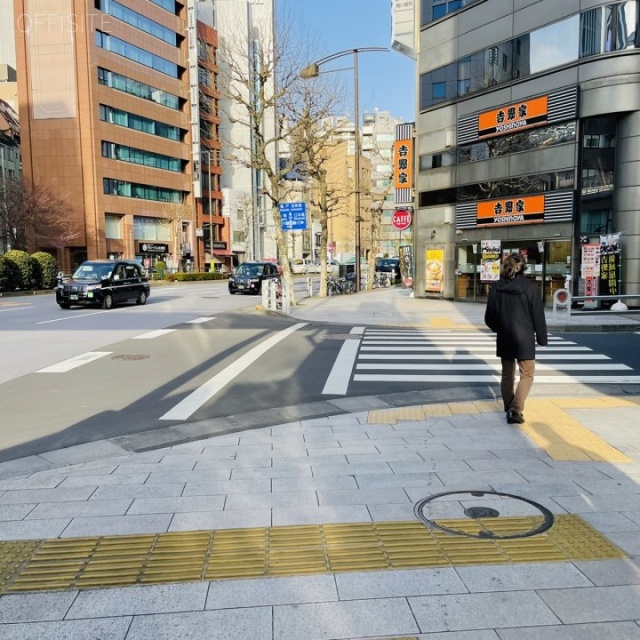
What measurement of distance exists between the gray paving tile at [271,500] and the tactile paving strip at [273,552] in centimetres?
41

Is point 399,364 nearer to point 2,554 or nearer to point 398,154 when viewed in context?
point 2,554

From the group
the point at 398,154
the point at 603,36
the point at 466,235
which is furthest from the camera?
the point at 398,154

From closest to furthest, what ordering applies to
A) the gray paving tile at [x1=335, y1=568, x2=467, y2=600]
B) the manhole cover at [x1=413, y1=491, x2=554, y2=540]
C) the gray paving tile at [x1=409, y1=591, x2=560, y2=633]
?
1. the gray paving tile at [x1=409, y1=591, x2=560, y2=633]
2. the gray paving tile at [x1=335, y1=568, x2=467, y2=600]
3. the manhole cover at [x1=413, y1=491, x2=554, y2=540]

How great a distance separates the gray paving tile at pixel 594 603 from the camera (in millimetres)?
2908

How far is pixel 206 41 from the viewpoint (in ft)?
249

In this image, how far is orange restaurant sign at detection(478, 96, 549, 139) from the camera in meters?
21.2

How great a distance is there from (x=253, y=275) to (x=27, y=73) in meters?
42.6

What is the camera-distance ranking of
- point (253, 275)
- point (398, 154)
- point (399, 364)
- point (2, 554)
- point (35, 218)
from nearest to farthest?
point (2, 554), point (399, 364), point (398, 154), point (253, 275), point (35, 218)

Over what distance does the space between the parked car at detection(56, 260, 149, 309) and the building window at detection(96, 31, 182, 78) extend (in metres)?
45.0

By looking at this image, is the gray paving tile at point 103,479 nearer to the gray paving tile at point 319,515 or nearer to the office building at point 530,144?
the gray paving tile at point 319,515

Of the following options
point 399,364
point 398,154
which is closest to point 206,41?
point 398,154

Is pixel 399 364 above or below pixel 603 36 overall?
below

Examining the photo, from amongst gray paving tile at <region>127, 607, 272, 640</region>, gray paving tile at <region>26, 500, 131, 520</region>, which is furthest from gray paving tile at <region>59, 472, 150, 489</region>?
gray paving tile at <region>127, 607, 272, 640</region>

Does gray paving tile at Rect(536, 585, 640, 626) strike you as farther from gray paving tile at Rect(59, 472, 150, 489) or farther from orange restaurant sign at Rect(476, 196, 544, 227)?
orange restaurant sign at Rect(476, 196, 544, 227)
